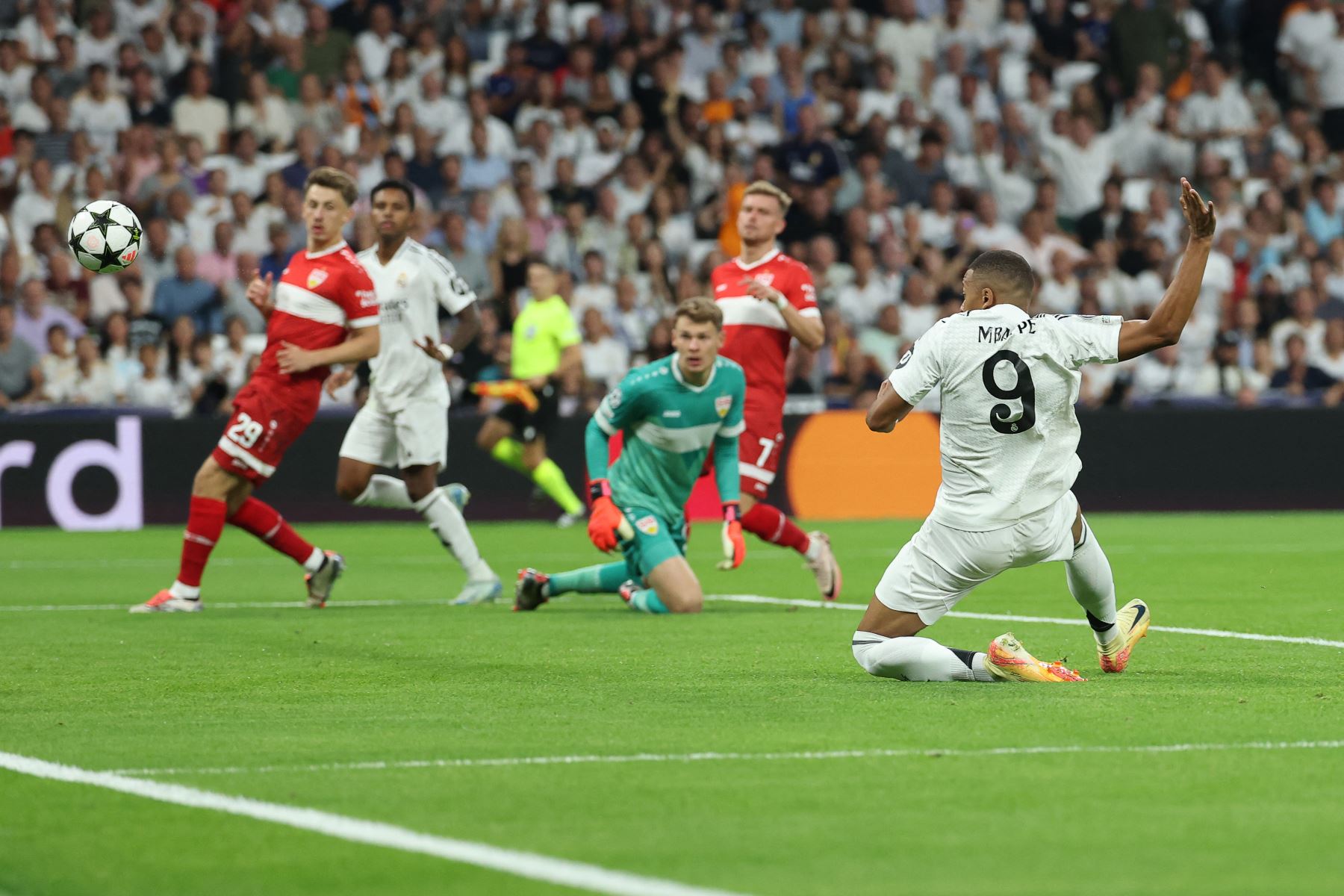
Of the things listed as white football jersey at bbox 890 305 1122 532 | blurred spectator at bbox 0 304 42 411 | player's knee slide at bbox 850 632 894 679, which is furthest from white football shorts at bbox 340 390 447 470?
blurred spectator at bbox 0 304 42 411

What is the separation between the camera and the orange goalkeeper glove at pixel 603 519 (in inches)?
389

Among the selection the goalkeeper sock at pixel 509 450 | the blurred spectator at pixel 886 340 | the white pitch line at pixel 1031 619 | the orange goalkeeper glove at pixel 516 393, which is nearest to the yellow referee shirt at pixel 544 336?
the orange goalkeeper glove at pixel 516 393

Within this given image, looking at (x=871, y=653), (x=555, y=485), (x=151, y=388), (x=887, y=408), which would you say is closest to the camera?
(x=887, y=408)

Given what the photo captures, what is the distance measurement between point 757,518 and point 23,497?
32.0ft

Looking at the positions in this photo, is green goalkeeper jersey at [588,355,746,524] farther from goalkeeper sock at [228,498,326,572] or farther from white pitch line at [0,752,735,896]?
white pitch line at [0,752,735,896]

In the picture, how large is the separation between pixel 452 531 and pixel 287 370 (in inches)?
60.7

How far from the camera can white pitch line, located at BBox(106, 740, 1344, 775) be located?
565 cm

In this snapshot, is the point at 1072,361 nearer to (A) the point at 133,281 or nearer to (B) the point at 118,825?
(B) the point at 118,825

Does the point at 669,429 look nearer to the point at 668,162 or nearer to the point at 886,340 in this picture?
the point at 886,340

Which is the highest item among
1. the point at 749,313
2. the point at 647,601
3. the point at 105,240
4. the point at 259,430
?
the point at 105,240

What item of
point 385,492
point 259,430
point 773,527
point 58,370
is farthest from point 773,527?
point 58,370

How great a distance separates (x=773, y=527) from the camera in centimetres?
1189

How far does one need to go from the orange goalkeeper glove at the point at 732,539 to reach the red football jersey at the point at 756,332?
207 centimetres

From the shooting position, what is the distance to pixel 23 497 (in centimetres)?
1909
